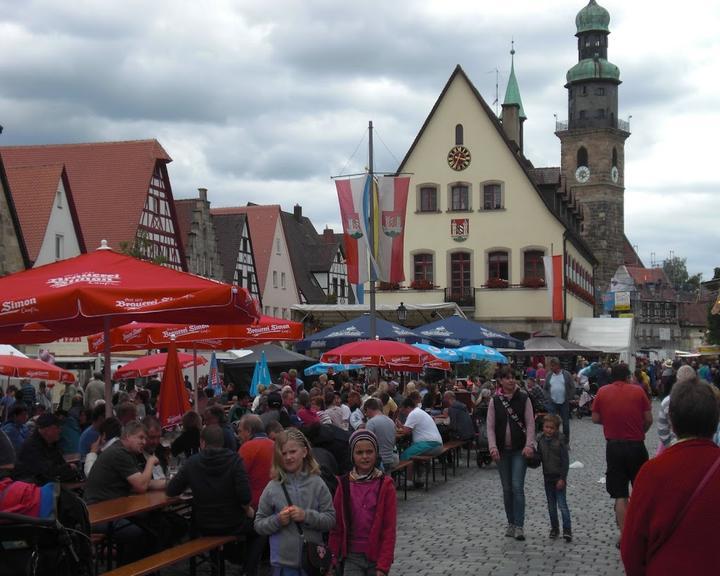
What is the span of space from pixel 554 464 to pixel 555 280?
3869cm

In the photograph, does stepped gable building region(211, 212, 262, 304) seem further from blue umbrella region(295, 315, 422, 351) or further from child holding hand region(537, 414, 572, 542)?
child holding hand region(537, 414, 572, 542)

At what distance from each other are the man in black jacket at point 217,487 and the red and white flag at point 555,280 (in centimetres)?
4124

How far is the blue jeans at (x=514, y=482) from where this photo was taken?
1158 centimetres

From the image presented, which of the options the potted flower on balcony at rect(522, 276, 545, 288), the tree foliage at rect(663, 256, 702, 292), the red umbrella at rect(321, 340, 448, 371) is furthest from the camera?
the tree foliage at rect(663, 256, 702, 292)

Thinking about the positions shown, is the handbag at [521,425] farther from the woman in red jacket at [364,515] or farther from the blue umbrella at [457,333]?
the blue umbrella at [457,333]

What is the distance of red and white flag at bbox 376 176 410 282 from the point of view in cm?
2184

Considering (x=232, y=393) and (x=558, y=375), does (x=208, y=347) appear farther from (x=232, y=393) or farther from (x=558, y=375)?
(x=232, y=393)

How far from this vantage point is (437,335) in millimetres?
27797

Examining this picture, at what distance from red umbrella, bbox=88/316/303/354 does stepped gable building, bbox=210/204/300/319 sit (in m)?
46.9

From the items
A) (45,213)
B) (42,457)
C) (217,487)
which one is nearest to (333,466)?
(217,487)

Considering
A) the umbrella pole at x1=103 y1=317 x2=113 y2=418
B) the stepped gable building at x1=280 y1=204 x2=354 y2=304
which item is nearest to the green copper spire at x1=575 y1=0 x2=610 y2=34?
the stepped gable building at x1=280 y1=204 x2=354 y2=304

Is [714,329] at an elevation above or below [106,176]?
below

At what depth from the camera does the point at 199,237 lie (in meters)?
57.4

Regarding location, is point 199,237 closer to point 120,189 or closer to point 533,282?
point 120,189
